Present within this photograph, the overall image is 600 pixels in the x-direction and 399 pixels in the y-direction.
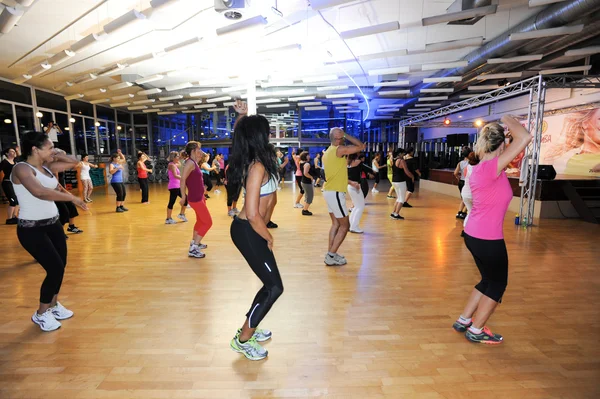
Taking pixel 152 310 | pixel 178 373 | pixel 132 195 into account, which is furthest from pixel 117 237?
pixel 132 195

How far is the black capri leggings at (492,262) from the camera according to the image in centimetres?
211

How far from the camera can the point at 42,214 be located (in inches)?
92.2

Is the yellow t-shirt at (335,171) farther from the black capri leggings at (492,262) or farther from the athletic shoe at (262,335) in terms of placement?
the athletic shoe at (262,335)

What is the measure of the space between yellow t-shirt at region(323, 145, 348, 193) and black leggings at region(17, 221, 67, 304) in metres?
2.51

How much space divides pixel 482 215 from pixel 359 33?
4.39m

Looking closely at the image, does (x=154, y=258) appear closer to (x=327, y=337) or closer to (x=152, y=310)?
(x=152, y=310)

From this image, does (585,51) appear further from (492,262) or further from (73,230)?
(73,230)

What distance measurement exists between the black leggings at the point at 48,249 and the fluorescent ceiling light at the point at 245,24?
409 centimetres

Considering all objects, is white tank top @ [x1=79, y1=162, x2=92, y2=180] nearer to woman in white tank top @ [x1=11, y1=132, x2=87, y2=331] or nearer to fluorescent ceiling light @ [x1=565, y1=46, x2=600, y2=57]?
woman in white tank top @ [x1=11, y1=132, x2=87, y2=331]

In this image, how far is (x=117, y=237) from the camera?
5.35 m

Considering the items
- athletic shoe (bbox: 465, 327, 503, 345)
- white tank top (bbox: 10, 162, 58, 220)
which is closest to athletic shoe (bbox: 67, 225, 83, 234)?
white tank top (bbox: 10, 162, 58, 220)

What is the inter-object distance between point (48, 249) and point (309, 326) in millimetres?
1979

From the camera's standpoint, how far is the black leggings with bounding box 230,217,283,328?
6.16ft

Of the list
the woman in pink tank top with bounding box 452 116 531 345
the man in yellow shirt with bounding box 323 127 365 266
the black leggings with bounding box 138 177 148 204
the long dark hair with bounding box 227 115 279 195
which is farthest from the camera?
the black leggings with bounding box 138 177 148 204
